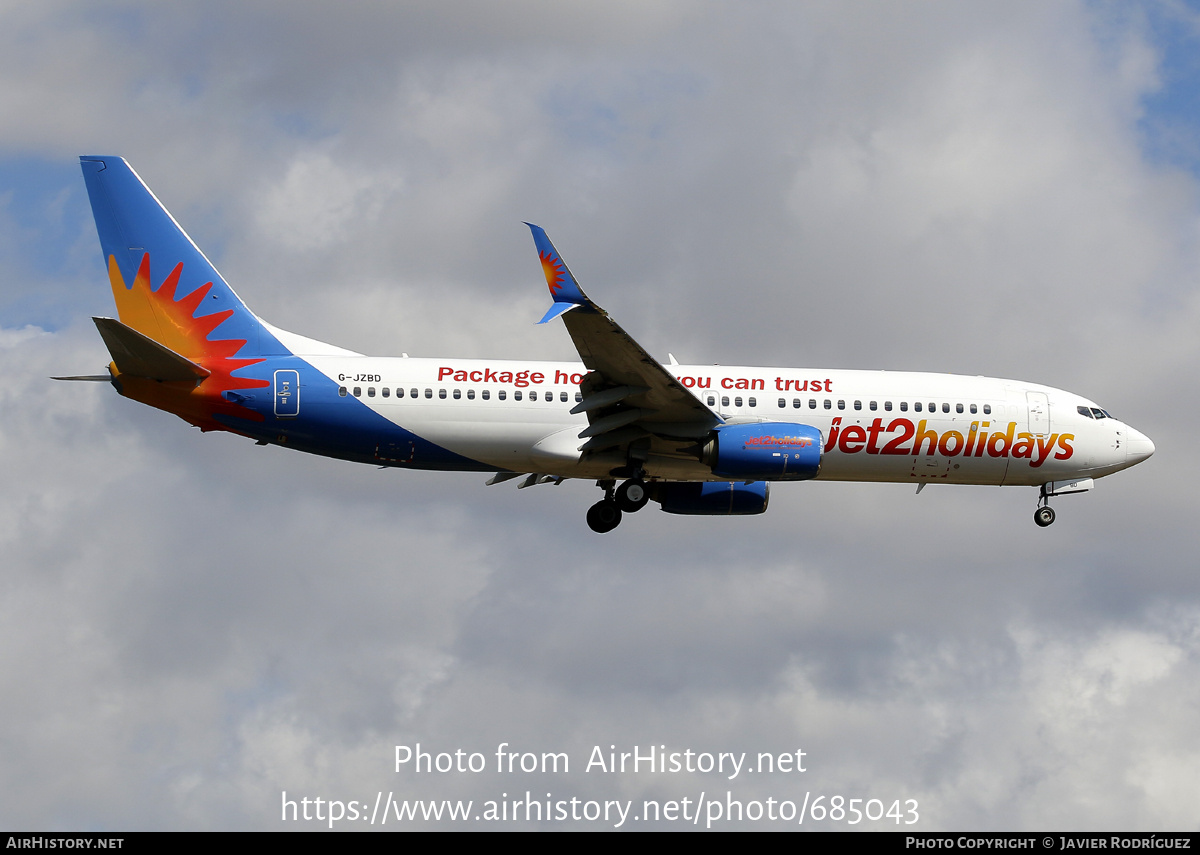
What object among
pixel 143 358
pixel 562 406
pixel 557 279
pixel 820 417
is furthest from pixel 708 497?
pixel 143 358

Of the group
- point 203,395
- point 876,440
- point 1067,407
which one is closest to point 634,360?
→ point 876,440

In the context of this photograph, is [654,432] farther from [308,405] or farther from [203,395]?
[203,395]

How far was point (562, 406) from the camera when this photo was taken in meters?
40.9

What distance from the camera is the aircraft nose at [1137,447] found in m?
45.0

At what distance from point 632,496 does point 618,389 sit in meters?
4.37

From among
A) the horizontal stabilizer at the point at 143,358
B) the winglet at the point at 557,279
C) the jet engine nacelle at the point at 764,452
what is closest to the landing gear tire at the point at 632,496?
the jet engine nacelle at the point at 764,452

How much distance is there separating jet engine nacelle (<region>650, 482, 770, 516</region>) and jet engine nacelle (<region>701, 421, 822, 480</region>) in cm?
463

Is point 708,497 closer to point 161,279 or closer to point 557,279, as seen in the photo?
point 557,279

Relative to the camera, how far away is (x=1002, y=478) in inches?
1737

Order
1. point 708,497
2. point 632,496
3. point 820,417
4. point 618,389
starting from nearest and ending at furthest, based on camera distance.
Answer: point 618,389, point 820,417, point 632,496, point 708,497

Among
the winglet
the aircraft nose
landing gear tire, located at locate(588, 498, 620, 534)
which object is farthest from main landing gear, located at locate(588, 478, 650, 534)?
the aircraft nose

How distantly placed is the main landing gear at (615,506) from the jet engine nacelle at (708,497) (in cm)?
151
